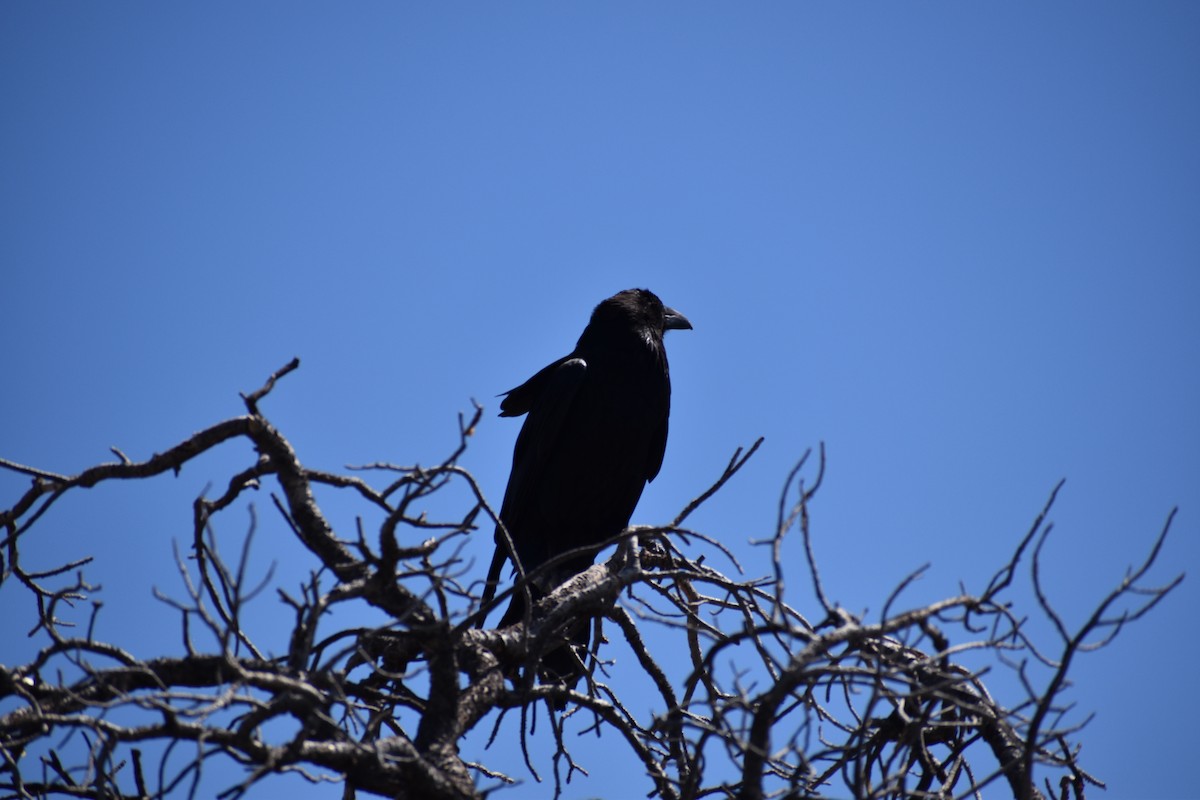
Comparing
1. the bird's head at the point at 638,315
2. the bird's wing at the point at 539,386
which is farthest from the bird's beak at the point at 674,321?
the bird's wing at the point at 539,386

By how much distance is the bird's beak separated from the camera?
21.7ft

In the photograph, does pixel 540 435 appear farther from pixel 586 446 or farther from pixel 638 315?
pixel 638 315

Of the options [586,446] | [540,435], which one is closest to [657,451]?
[586,446]

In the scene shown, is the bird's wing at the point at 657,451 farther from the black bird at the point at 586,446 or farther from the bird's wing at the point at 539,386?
the bird's wing at the point at 539,386

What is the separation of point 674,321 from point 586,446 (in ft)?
4.19

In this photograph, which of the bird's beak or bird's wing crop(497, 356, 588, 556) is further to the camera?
the bird's beak

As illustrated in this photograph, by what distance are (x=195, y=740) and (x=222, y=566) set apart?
14.9 inches

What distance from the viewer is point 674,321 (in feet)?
21.9

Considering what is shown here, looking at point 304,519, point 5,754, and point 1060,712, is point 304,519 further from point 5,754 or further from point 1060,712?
point 1060,712

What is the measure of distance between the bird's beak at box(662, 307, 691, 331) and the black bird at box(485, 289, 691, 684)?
1.78 ft

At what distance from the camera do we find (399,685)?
3414 mm

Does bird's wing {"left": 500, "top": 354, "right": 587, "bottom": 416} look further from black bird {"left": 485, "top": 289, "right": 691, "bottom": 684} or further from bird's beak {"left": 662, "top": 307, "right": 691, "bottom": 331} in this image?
bird's beak {"left": 662, "top": 307, "right": 691, "bottom": 331}

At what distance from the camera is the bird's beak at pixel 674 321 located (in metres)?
6.61

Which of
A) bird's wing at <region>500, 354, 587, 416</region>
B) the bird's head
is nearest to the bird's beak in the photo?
the bird's head
